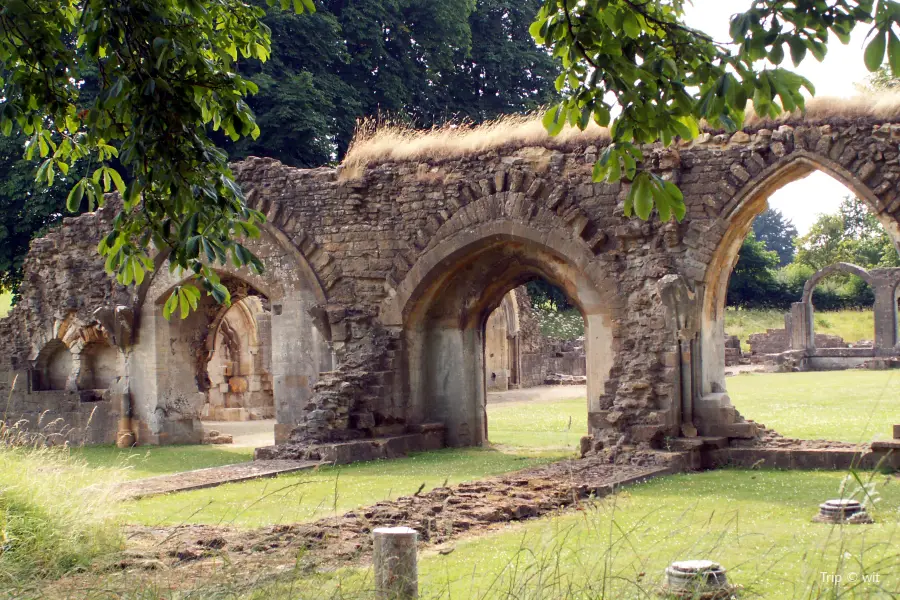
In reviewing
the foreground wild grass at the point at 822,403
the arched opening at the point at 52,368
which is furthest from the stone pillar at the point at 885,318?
the arched opening at the point at 52,368

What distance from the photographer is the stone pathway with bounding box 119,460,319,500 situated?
33.2 feet

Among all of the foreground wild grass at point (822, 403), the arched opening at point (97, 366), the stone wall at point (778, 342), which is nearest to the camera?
the foreground wild grass at point (822, 403)

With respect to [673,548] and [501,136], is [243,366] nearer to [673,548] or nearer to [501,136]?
[501,136]

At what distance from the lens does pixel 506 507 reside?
8.42 meters

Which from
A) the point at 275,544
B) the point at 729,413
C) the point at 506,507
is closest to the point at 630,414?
the point at 729,413

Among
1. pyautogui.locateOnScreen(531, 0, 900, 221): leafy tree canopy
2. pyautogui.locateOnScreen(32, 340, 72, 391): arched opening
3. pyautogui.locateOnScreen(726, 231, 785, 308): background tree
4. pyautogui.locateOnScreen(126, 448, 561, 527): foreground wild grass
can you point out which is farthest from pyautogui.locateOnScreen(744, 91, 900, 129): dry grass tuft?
pyautogui.locateOnScreen(726, 231, 785, 308): background tree

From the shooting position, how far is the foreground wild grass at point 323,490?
844cm

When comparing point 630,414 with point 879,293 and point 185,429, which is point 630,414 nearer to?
point 185,429

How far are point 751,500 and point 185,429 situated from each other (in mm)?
10317

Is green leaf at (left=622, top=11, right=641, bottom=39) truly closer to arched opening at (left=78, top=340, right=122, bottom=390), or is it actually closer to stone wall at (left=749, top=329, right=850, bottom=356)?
arched opening at (left=78, top=340, right=122, bottom=390)

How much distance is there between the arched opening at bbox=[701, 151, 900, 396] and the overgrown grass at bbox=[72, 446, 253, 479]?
5.97 metres

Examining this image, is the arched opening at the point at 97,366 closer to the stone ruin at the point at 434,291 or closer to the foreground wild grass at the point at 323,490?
the stone ruin at the point at 434,291

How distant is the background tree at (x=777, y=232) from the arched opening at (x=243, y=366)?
64.3 metres

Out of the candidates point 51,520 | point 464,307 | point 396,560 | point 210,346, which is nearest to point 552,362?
point 210,346
